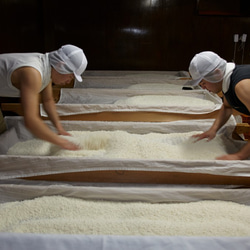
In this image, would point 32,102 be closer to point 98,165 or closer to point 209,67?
point 98,165

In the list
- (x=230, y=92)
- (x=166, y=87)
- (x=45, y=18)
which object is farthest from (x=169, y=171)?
(x=45, y=18)

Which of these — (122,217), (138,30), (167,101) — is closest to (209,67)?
(122,217)

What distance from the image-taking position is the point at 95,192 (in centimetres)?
137

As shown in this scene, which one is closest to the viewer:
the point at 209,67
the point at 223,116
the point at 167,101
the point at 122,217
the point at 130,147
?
the point at 122,217

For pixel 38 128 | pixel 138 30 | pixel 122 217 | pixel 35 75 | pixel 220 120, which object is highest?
pixel 138 30

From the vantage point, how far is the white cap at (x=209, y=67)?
157 centimetres

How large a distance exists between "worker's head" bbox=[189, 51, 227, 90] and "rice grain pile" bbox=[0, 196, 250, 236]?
73 centimetres

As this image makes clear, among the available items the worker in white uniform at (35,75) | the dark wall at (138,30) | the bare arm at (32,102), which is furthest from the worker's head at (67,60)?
the dark wall at (138,30)

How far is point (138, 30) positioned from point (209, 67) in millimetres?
3410

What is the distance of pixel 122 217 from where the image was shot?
1.29m

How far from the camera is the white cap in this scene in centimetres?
157

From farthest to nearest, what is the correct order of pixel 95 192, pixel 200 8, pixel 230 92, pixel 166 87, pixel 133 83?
pixel 200 8 → pixel 133 83 → pixel 166 87 → pixel 230 92 → pixel 95 192

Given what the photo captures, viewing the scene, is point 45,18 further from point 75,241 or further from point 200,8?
point 75,241

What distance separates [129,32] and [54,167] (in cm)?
381
